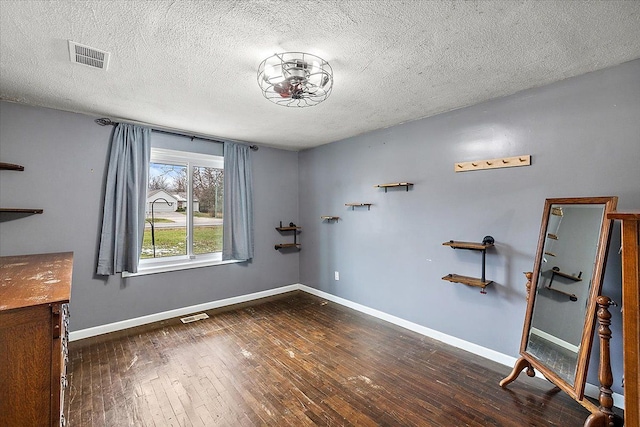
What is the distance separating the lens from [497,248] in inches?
102

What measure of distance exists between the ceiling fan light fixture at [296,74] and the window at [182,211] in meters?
2.18

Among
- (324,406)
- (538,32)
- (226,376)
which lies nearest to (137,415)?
(226,376)

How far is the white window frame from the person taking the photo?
358 cm

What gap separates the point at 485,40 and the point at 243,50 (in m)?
1.52

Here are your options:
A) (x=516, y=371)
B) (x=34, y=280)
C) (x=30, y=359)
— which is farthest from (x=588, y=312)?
(x=34, y=280)

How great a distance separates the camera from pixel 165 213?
3756 mm

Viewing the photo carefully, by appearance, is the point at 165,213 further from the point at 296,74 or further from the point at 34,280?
the point at 296,74

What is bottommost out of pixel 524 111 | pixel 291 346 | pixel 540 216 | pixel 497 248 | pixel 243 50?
pixel 291 346

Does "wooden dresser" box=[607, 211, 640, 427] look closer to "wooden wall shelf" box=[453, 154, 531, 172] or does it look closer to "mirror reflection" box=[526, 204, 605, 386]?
"mirror reflection" box=[526, 204, 605, 386]

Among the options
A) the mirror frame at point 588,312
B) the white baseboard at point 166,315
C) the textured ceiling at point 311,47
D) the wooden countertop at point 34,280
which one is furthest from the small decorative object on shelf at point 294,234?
the mirror frame at point 588,312

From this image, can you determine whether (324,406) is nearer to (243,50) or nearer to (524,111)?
(243,50)

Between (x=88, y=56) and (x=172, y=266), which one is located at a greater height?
(x=88, y=56)

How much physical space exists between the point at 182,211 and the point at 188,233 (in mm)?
319

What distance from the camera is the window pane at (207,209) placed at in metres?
4.00
